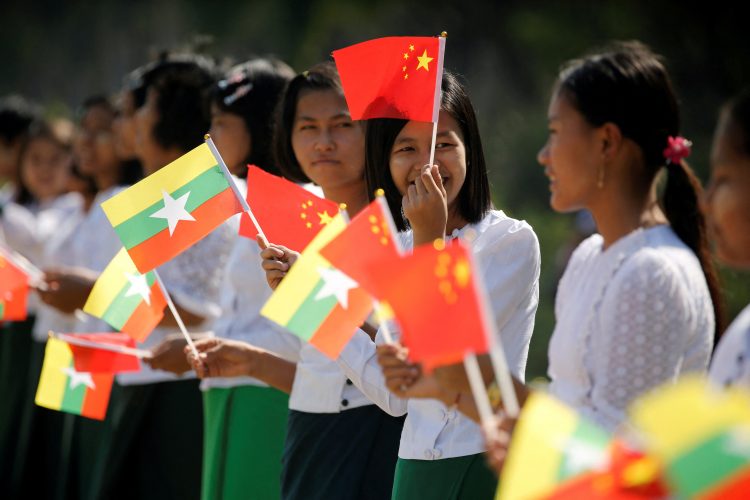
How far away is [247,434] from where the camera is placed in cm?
381

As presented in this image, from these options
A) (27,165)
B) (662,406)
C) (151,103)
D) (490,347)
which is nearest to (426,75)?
(490,347)

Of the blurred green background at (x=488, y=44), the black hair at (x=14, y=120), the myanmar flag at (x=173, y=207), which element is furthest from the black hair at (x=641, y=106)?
the black hair at (x=14, y=120)

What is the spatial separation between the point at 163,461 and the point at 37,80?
14.6 m

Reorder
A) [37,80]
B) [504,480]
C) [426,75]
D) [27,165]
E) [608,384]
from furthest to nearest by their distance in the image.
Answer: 1. [37,80]
2. [27,165]
3. [426,75]
4. [608,384]
5. [504,480]

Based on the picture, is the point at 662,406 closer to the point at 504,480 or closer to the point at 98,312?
the point at 504,480

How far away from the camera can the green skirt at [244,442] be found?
12.4 feet

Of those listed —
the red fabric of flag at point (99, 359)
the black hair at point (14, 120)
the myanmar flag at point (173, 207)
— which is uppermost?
the black hair at point (14, 120)

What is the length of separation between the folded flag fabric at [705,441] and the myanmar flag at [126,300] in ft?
7.09

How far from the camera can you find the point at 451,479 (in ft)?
8.97

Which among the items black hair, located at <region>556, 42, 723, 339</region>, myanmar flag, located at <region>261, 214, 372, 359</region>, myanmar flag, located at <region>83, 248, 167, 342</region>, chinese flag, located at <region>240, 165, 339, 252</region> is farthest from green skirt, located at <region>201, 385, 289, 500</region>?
black hair, located at <region>556, 42, 723, 339</region>

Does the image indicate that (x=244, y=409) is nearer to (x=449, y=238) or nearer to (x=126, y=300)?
(x=126, y=300)

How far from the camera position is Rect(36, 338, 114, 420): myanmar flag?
366 centimetres

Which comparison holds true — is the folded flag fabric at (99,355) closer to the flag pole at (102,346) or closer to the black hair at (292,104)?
the flag pole at (102,346)

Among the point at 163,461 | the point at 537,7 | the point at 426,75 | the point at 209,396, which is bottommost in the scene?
the point at 163,461
